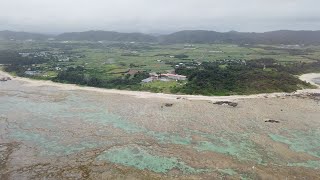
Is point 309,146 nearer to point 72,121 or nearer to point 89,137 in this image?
point 89,137

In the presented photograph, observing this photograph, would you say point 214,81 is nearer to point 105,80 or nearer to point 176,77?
point 176,77

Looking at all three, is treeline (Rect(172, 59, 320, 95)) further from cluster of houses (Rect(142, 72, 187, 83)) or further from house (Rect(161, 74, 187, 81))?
cluster of houses (Rect(142, 72, 187, 83))

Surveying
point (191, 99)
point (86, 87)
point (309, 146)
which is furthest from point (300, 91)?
point (86, 87)

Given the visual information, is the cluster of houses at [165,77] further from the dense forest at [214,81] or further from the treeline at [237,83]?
the treeline at [237,83]

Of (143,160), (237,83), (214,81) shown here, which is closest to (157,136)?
(143,160)

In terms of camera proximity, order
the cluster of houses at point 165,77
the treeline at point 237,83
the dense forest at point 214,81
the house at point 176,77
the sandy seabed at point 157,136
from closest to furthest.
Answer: the sandy seabed at point 157,136 → the treeline at point 237,83 → the dense forest at point 214,81 → the cluster of houses at point 165,77 → the house at point 176,77

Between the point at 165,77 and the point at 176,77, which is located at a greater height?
the point at 176,77

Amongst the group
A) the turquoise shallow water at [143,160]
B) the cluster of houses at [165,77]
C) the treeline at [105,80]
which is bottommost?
the turquoise shallow water at [143,160]

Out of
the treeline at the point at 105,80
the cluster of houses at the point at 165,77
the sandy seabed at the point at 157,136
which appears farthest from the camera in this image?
the cluster of houses at the point at 165,77

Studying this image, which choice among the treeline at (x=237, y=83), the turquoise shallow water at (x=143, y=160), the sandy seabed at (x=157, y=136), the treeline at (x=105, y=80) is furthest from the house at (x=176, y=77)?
the turquoise shallow water at (x=143, y=160)
